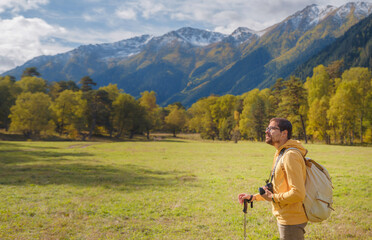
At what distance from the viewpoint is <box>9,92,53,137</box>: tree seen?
206 feet

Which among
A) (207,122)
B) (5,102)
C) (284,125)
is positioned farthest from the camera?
(207,122)

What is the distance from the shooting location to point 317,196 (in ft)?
13.7

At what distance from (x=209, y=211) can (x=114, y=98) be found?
90357 millimetres

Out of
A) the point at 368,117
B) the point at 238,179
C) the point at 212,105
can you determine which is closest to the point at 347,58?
the point at 212,105

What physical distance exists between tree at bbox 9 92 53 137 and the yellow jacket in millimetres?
72876

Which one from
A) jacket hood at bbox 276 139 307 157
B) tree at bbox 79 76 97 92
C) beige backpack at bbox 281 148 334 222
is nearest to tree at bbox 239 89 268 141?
tree at bbox 79 76 97 92

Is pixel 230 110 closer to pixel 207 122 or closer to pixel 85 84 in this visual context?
pixel 207 122

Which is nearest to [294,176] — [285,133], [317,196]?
[317,196]

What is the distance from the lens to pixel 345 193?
13.7 meters

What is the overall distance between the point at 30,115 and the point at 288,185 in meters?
73.7

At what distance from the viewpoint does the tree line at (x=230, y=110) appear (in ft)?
191

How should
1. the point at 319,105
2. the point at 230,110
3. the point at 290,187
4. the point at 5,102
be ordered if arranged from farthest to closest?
the point at 230,110
the point at 5,102
the point at 319,105
the point at 290,187

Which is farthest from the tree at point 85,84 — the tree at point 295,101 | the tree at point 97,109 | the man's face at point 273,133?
the man's face at point 273,133

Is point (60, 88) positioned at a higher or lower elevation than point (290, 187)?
higher
